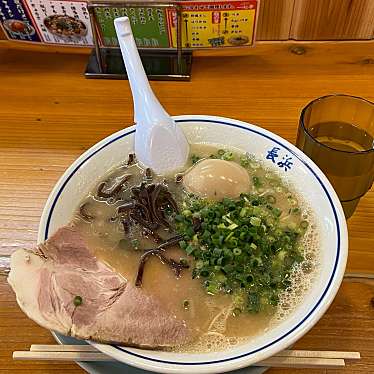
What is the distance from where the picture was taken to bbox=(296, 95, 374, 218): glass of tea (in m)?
1.27

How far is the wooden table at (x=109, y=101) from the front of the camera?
143 cm

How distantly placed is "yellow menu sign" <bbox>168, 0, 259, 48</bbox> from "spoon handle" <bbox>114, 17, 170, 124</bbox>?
31cm

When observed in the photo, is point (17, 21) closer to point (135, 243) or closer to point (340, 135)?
point (135, 243)

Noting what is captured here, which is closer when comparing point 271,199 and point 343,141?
point 271,199

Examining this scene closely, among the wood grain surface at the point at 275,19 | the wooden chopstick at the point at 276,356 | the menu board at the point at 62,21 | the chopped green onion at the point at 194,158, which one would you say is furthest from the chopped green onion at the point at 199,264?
the wood grain surface at the point at 275,19

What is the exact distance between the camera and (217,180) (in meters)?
1.28

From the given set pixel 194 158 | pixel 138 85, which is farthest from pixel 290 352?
pixel 138 85

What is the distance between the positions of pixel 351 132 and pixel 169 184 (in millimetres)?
584

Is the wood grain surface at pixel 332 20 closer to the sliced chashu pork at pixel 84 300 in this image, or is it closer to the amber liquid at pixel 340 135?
the amber liquid at pixel 340 135

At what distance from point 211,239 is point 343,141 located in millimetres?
581

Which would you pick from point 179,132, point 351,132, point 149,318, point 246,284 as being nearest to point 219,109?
point 179,132

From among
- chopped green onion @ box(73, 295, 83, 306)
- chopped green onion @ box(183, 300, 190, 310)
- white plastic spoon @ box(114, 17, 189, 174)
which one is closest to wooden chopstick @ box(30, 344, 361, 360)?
chopped green onion @ box(73, 295, 83, 306)

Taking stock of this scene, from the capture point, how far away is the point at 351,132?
4.66 feet

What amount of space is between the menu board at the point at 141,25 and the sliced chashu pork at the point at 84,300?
0.87m
